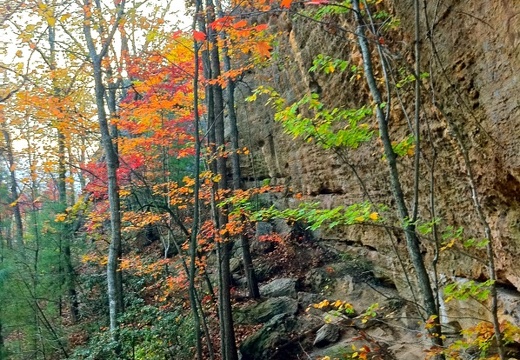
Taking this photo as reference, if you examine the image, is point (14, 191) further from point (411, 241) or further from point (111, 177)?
point (411, 241)

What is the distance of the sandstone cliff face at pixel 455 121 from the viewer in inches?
139

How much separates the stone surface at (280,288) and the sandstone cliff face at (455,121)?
2679mm

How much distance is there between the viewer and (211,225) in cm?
925

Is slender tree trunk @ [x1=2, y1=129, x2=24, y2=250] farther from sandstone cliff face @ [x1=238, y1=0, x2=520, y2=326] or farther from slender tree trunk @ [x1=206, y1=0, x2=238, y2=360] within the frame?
sandstone cliff face @ [x1=238, y1=0, x2=520, y2=326]

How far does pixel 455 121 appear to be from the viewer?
172 inches

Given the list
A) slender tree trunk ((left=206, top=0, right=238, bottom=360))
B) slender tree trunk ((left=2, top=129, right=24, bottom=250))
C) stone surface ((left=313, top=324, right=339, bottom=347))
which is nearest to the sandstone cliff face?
stone surface ((left=313, top=324, right=339, bottom=347))

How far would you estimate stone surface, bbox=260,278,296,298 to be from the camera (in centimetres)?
1056

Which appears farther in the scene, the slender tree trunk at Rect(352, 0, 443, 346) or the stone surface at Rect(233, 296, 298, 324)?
the stone surface at Rect(233, 296, 298, 324)

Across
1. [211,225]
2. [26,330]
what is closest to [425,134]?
[211,225]

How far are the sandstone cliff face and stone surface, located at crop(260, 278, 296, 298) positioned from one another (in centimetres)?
268

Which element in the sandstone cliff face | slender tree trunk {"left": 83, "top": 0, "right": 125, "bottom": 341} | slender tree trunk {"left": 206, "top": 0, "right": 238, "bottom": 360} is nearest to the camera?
the sandstone cliff face

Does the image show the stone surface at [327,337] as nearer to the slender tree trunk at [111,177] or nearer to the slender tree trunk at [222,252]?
the slender tree trunk at [222,252]

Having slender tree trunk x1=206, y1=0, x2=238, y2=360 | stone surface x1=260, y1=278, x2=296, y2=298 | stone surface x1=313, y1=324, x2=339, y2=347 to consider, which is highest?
slender tree trunk x1=206, y1=0, x2=238, y2=360

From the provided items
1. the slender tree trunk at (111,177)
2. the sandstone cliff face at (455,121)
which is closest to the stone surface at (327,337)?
the sandstone cliff face at (455,121)
